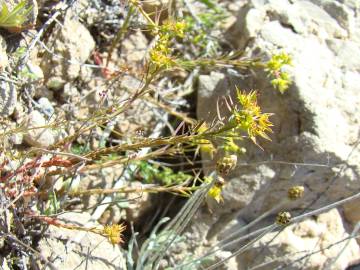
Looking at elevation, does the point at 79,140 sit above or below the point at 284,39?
below

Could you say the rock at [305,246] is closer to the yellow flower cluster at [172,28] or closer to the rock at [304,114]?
the rock at [304,114]

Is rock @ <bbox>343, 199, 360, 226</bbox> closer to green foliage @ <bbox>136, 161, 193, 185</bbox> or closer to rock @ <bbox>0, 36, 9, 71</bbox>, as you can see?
green foliage @ <bbox>136, 161, 193, 185</bbox>

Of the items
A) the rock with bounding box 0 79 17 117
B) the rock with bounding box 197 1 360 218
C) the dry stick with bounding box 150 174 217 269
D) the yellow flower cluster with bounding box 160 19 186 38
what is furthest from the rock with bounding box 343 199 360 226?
the rock with bounding box 0 79 17 117

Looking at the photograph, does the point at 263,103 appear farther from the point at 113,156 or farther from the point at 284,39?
the point at 113,156

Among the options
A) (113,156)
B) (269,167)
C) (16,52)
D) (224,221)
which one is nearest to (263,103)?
(269,167)

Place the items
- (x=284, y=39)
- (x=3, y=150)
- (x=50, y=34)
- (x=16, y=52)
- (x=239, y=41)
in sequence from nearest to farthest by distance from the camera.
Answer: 1. (x=3, y=150)
2. (x=16, y=52)
3. (x=50, y=34)
4. (x=284, y=39)
5. (x=239, y=41)

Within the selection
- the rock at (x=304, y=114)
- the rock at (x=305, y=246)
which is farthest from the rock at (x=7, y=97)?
the rock at (x=305, y=246)

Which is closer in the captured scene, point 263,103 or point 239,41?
point 263,103

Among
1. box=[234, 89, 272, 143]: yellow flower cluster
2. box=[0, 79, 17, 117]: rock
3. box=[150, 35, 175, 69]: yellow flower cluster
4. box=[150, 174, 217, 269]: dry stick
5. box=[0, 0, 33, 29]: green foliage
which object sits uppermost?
box=[0, 0, 33, 29]: green foliage
